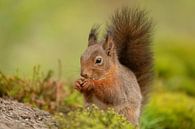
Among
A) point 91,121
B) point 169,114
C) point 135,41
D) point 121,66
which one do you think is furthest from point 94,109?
point 169,114

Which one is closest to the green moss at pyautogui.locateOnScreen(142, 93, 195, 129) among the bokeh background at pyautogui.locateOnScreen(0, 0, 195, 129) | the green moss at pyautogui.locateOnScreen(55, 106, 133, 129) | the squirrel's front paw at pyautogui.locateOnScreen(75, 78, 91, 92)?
the bokeh background at pyautogui.locateOnScreen(0, 0, 195, 129)

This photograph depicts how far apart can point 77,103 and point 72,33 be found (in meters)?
6.14

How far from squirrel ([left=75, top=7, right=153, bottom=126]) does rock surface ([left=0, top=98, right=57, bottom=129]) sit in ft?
1.49

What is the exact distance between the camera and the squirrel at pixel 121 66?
5.68 meters

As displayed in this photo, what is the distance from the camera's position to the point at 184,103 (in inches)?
301

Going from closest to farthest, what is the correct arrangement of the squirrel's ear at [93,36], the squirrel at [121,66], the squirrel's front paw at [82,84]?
1. the squirrel's front paw at [82,84]
2. the squirrel at [121,66]
3. the squirrel's ear at [93,36]

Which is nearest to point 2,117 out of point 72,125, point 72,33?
point 72,125

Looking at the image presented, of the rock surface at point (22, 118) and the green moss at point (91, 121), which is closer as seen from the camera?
the green moss at point (91, 121)

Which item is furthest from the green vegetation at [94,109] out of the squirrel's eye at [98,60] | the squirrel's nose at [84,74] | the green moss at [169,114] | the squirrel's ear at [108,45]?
the squirrel's ear at [108,45]

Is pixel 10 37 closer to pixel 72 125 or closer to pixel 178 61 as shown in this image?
pixel 178 61

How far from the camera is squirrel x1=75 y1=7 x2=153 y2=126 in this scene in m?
5.68

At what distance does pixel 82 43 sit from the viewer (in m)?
12.6

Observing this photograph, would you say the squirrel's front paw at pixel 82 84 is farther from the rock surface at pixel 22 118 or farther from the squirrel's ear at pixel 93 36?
the squirrel's ear at pixel 93 36

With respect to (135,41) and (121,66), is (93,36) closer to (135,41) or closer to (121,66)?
(121,66)
